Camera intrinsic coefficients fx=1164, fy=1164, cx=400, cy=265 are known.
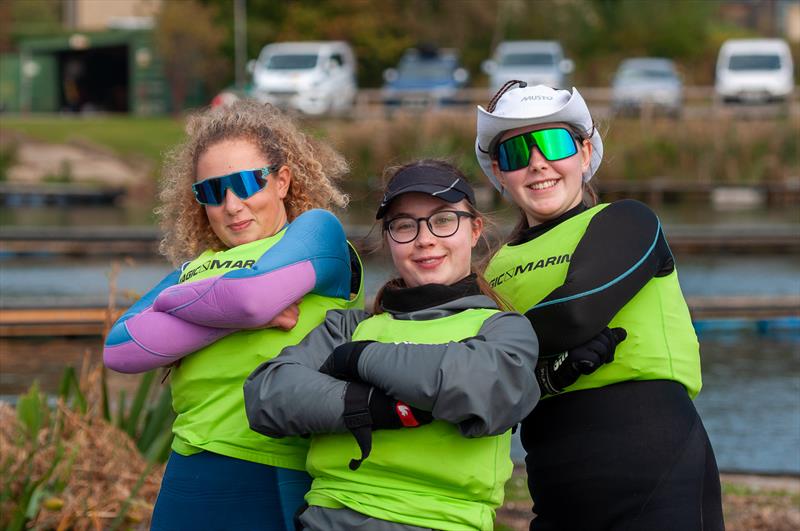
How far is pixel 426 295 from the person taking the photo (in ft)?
9.43

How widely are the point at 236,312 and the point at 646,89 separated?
1175 inches

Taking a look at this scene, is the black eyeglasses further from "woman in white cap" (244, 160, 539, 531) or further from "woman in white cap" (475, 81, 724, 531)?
"woman in white cap" (475, 81, 724, 531)

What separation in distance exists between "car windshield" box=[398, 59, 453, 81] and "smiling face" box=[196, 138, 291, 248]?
29123 mm

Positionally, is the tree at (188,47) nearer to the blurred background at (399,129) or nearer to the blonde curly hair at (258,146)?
the blurred background at (399,129)

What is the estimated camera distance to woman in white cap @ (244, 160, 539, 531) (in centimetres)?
265

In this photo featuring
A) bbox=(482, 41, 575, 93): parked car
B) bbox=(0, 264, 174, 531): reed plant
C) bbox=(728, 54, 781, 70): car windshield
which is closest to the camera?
bbox=(0, 264, 174, 531): reed plant

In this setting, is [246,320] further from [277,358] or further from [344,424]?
[344,424]

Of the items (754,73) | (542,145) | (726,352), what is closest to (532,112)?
(542,145)

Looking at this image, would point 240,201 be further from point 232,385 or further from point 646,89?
point 646,89

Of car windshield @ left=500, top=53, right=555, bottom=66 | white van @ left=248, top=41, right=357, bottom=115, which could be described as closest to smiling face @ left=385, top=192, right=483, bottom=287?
white van @ left=248, top=41, right=357, bottom=115

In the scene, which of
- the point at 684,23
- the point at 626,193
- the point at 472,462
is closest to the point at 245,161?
the point at 472,462

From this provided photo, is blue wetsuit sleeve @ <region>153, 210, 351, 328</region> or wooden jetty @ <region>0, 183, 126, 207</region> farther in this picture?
wooden jetty @ <region>0, 183, 126, 207</region>

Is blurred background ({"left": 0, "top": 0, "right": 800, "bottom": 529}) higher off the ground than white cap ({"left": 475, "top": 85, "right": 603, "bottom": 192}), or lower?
lower

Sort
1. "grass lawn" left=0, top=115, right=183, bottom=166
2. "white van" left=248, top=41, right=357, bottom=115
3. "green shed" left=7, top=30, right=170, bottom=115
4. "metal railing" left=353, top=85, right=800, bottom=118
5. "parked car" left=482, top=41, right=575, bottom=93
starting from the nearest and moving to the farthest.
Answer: "metal railing" left=353, top=85, right=800, bottom=118 < "grass lawn" left=0, top=115, right=183, bottom=166 < "white van" left=248, top=41, right=357, bottom=115 < "parked car" left=482, top=41, right=575, bottom=93 < "green shed" left=7, top=30, right=170, bottom=115
